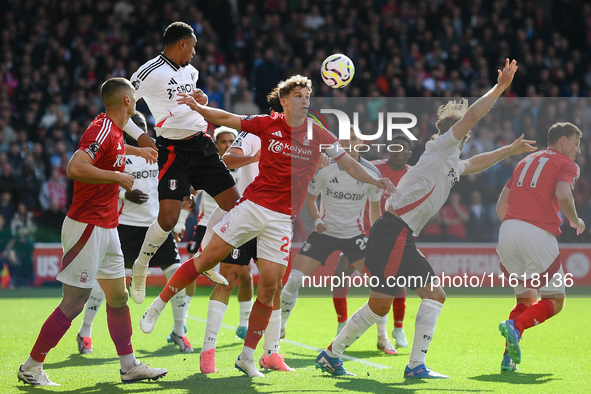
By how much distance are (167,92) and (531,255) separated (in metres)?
3.94

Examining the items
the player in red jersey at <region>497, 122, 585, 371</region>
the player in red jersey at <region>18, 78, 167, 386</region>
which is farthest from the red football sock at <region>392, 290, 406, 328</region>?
the player in red jersey at <region>18, 78, 167, 386</region>

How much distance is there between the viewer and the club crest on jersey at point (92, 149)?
5.68m

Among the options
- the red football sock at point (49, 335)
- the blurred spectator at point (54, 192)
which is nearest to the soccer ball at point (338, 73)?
the red football sock at point (49, 335)

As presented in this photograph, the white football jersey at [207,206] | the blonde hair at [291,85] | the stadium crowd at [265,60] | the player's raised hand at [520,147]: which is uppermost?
the stadium crowd at [265,60]

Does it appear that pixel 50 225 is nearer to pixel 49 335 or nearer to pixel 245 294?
pixel 245 294

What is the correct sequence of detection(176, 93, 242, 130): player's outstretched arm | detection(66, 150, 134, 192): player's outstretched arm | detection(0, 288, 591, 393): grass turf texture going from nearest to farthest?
detection(66, 150, 134, 192): player's outstretched arm < detection(0, 288, 591, 393): grass turf texture < detection(176, 93, 242, 130): player's outstretched arm

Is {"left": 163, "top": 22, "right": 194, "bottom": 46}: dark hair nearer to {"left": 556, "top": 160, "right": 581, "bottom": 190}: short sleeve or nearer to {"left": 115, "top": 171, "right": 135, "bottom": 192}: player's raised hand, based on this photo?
{"left": 115, "top": 171, "right": 135, "bottom": 192}: player's raised hand

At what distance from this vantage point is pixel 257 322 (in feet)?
21.1

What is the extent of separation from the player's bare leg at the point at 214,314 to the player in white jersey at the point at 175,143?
1.86 feet

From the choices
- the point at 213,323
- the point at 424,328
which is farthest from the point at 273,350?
the point at 424,328

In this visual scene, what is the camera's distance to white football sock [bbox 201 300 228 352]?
21.8ft

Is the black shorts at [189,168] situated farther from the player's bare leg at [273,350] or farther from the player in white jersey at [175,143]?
the player's bare leg at [273,350]

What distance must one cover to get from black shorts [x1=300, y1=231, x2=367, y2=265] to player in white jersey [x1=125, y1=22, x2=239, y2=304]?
66.2 inches

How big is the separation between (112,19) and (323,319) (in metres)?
11.9
